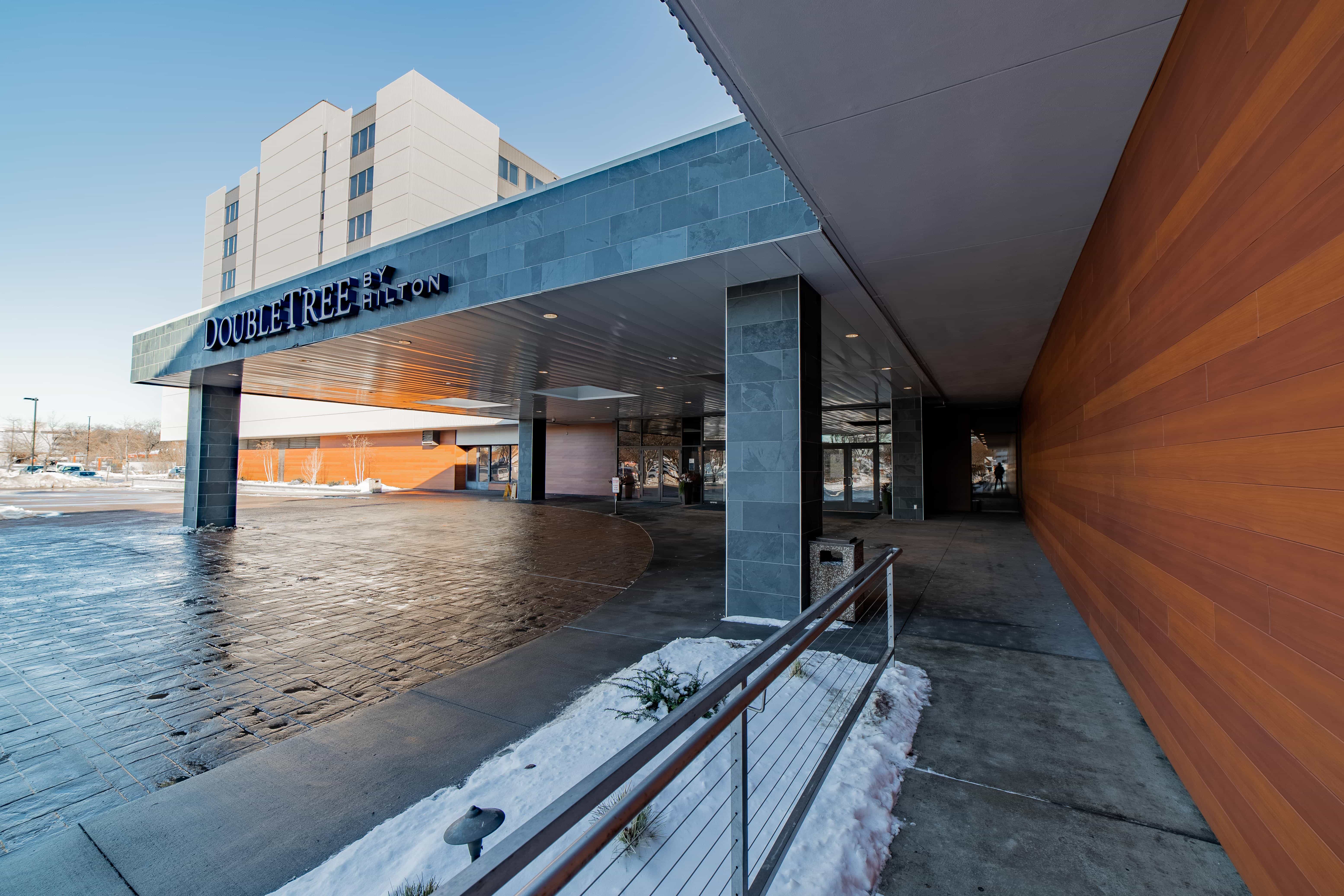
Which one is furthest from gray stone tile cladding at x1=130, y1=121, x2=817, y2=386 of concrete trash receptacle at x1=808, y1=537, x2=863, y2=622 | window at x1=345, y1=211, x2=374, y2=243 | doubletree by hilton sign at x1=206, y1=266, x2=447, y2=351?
window at x1=345, y1=211, x2=374, y2=243

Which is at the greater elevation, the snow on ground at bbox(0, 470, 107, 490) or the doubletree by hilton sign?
the doubletree by hilton sign

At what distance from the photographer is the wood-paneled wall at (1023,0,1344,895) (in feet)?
5.24

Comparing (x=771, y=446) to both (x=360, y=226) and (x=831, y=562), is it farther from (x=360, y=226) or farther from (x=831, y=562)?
(x=360, y=226)

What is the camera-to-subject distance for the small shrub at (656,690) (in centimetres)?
345

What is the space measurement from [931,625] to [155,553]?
43.6 feet

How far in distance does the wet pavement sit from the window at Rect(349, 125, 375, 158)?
28.9m

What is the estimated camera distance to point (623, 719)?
3.48 m

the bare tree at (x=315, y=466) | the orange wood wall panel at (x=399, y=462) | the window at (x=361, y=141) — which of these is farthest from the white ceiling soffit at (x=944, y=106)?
the bare tree at (x=315, y=466)

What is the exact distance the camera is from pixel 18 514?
55.7 ft

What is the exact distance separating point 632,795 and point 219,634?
6341 millimetres

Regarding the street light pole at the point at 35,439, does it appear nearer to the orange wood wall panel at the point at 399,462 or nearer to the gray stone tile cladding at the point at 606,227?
the orange wood wall panel at the point at 399,462

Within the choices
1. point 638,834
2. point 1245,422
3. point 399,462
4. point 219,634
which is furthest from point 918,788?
point 399,462

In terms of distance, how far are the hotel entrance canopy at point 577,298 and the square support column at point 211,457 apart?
582 mm

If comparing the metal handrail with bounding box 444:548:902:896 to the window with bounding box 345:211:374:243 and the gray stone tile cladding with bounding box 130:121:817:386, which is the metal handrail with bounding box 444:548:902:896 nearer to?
the gray stone tile cladding with bounding box 130:121:817:386
